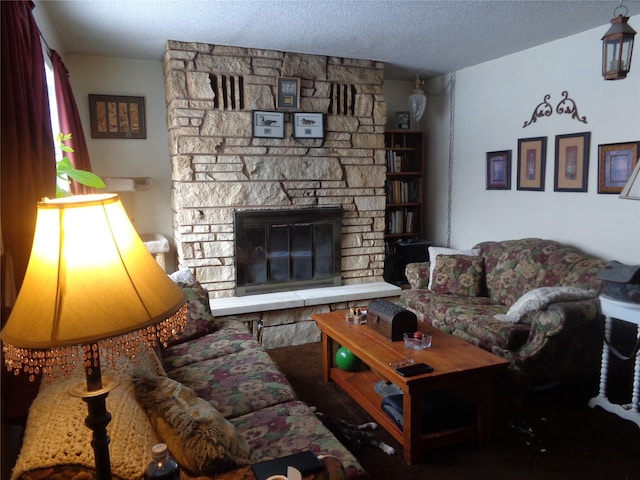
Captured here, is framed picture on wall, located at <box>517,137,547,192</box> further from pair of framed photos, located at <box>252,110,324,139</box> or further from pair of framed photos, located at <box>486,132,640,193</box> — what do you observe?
pair of framed photos, located at <box>252,110,324,139</box>

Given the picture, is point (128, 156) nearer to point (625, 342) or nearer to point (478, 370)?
point (478, 370)

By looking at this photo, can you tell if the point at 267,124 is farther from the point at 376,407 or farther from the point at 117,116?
the point at 376,407

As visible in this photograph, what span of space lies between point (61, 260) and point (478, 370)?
2.00 m

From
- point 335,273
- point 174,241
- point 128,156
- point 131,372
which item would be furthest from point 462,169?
point 131,372

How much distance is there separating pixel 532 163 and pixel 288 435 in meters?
3.32

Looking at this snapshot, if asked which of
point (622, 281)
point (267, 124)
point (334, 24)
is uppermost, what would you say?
point (334, 24)

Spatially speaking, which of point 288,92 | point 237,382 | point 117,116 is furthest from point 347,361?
point 117,116

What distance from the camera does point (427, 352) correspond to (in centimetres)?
254

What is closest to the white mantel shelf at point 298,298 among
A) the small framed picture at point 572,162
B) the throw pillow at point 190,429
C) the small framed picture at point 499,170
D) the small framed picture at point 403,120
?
the small framed picture at point 499,170

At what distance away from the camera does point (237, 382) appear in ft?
7.47

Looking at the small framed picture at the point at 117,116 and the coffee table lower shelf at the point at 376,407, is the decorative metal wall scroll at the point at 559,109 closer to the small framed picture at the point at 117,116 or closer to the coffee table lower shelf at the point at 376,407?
the coffee table lower shelf at the point at 376,407

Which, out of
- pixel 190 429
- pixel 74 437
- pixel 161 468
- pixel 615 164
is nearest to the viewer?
pixel 161 468

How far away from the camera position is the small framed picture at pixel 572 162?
362 centimetres

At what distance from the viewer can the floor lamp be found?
0.88m
